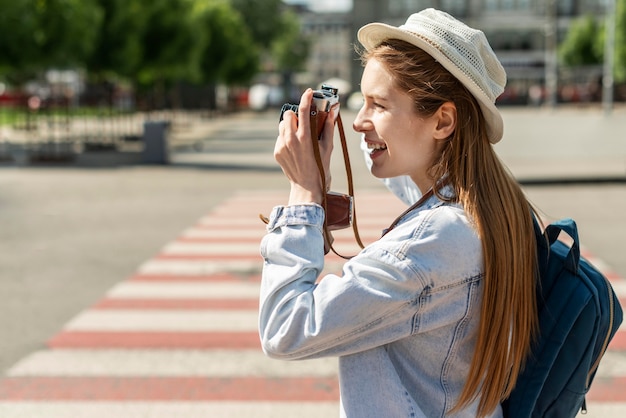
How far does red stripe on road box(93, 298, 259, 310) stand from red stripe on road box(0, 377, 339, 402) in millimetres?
1535

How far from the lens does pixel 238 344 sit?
5.43 meters

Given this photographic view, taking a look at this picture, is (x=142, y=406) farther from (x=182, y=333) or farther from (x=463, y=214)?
(x=463, y=214)

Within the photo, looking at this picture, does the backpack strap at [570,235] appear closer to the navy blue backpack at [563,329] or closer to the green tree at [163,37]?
the navy blue backpack at [563,329]

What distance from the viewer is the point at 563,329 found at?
1.67m

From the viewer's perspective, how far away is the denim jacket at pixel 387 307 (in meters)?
1.56

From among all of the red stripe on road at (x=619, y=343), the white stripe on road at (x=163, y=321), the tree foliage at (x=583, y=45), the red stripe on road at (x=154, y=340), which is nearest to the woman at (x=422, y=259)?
the red stripe on road at (x=154, y=340)

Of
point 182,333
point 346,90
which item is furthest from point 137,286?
point 346,90

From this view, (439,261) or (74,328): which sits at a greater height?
(439,261)

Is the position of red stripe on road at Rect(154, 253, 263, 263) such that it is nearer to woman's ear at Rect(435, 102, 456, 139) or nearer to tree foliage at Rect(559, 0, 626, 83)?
woman's ear at Rect(435, 102, 456, 139)

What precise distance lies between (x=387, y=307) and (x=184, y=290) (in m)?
5.44

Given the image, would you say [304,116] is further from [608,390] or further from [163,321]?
[163,321]

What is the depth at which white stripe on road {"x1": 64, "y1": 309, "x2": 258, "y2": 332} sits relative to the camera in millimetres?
5766

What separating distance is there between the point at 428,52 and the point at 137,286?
18.6 ft

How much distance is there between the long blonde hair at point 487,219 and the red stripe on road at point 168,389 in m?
2.87
